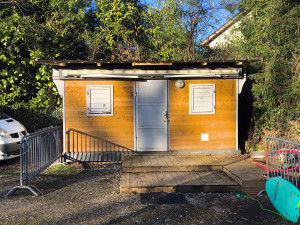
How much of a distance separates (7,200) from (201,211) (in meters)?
3.52

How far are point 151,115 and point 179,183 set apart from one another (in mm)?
2755

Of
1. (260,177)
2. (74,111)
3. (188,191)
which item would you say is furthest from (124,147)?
(260,177)

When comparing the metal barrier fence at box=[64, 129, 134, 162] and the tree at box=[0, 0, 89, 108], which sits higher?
the tree at box=[0, 0, 89, 108]

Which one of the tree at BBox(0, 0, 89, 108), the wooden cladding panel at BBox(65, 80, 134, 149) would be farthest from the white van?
the tree at BBox(0, 0, 89, 108)

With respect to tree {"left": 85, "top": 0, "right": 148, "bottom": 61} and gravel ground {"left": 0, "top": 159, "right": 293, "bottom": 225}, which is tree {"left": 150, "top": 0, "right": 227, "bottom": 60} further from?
gravel ground {"left": 0, "top": 159, "right": 293, "bottom": 225}

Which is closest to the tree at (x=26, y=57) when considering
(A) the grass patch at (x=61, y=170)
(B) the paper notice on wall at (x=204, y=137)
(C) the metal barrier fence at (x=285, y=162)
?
(A) the grass patch at (x=61, y=170)

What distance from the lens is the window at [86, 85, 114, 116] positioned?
Answer: 724 centimetres

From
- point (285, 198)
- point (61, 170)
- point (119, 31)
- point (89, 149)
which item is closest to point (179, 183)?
point (285, 198)

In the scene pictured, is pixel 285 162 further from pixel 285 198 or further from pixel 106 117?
pixel 106 117

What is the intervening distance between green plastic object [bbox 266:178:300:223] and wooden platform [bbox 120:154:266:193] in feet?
2.61

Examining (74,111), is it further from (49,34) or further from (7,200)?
(49,34)

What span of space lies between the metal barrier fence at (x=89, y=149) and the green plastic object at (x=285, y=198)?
14.2ft

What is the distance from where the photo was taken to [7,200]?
4570mm

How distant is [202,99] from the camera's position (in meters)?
7.43
